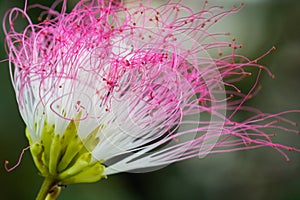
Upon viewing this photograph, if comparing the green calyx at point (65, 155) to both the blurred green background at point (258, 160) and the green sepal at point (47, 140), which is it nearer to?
the green sepal at point (47, 140)

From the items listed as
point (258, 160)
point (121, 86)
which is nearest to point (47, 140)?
point (121, 86)

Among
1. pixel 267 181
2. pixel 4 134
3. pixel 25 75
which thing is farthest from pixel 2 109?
pixel 267 181

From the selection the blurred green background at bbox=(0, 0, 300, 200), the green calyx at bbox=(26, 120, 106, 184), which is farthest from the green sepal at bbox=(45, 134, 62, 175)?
the blurred green background at bbox=(0, 0, 300, 200)

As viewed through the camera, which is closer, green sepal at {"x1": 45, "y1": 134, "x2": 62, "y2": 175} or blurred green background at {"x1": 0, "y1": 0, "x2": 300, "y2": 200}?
green sepal at {"x1": 45, "y1": 134, "x2": 62, "y2": 175}

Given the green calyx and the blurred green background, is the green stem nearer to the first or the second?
the green calyx

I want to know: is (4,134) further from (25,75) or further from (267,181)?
(267,181)

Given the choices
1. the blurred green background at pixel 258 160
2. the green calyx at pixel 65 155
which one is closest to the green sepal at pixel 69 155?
the green calyx at pixel 65 155

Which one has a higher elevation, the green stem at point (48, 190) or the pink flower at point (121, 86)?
the pink flower at point (121, 86)
